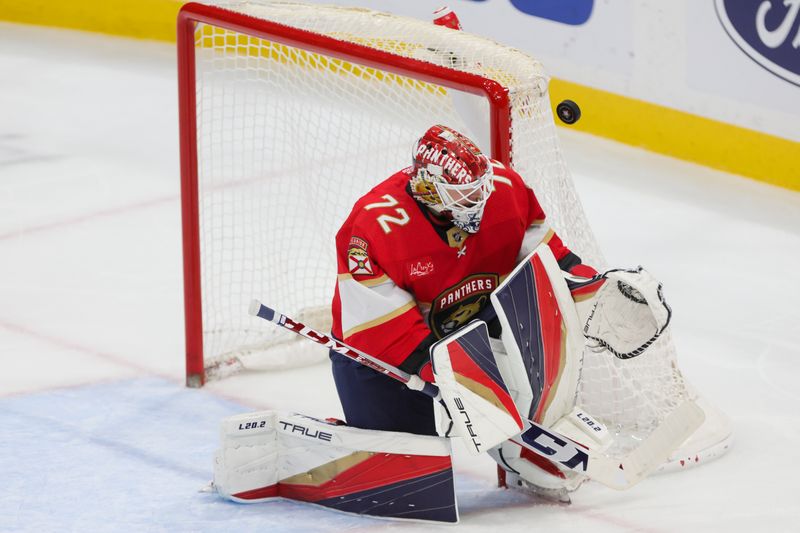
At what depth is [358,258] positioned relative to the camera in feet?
9.85

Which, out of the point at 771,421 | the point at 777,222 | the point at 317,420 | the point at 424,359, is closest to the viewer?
the point at 424,359

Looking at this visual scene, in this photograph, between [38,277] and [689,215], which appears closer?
[38,277]

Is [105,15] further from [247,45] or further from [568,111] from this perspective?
[568,111]

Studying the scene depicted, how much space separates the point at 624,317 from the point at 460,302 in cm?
35

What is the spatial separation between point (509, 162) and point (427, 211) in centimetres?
30

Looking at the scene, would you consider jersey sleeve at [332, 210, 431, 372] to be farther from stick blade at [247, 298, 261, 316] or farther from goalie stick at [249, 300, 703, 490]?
stick blade at [247, 298, 261, 316]

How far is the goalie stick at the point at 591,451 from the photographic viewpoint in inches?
121

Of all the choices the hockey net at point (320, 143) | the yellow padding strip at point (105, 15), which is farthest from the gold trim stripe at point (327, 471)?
the yellow padding strip at point (105, 15)

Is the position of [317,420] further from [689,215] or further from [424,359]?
[689,215]

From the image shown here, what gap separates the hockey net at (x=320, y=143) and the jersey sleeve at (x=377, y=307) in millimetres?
427

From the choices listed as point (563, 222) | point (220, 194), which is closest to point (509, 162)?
point (563, 222)

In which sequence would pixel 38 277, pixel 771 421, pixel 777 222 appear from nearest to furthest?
pixel 771 421 < pixel 38 277 < pixel 777 222

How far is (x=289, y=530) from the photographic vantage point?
3154 millimetres

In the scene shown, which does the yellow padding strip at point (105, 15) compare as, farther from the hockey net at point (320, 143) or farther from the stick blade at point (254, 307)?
the stick blade at point (254, 307)
